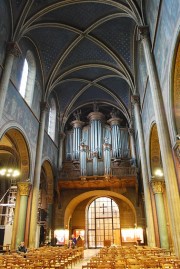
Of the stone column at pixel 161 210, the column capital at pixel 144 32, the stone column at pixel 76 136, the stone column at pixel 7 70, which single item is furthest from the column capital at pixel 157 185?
the stone column at pixel 76 136

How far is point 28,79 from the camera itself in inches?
612

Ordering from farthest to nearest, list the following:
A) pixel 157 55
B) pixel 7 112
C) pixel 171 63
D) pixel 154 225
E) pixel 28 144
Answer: pixel 28 144
pixel 154 225
pixel 7 112
pixel 157 55
pixel 171 63

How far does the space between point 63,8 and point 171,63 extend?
984 centimetres

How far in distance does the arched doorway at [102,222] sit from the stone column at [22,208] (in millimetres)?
11036

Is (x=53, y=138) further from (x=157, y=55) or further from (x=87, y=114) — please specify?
(x=157, y=55)

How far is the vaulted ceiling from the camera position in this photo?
44.3 feet

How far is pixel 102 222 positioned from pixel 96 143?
8.06 m

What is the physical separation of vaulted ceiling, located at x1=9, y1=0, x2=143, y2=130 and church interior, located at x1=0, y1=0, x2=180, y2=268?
0.23ft

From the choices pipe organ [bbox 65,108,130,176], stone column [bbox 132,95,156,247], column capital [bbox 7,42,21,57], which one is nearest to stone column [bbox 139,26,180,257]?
stone column [bbox 132,95,156,247]

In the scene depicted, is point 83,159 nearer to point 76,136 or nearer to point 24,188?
point 76,136

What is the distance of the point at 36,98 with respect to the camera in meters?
16.3

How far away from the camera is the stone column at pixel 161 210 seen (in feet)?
39.1

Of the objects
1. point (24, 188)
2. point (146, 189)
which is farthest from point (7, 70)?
point (146, 189)

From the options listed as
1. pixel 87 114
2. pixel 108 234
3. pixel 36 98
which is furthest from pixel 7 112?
pixel 108 234
